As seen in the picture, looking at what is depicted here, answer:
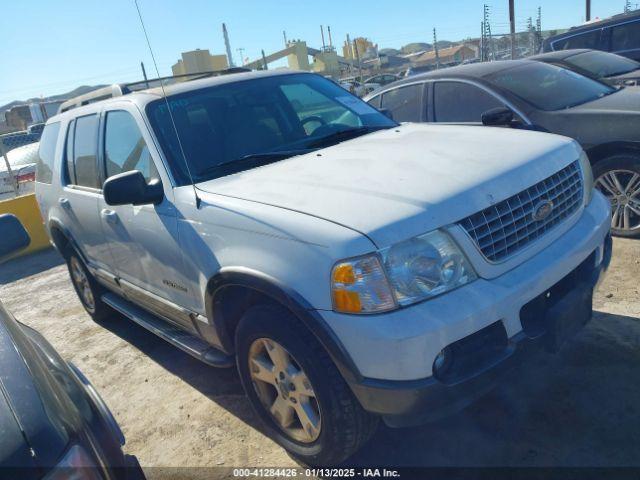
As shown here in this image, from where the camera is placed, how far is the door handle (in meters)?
3.53

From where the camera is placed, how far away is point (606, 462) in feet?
7.75

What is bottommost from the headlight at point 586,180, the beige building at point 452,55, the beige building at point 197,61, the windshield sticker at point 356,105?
the beige building at point 452,55

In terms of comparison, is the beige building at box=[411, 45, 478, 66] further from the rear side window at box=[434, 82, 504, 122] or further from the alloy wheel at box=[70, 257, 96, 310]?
the alloy wheel at box=[70, 257, 96, 310]

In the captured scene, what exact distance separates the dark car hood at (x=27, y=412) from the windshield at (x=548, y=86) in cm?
482

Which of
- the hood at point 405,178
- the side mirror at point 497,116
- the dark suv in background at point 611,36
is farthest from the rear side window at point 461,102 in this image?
the dark suv in background at point 611,36

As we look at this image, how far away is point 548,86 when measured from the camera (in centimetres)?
529

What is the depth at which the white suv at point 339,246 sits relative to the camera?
6.66 feet

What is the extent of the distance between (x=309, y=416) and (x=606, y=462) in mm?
1357

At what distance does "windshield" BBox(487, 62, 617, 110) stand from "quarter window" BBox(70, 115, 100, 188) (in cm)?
378

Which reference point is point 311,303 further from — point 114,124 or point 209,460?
point 114,124

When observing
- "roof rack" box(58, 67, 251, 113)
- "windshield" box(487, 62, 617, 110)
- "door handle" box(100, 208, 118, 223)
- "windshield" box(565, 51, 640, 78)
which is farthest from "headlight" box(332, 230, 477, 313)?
"windshield" box(565, 51, 640, 78)

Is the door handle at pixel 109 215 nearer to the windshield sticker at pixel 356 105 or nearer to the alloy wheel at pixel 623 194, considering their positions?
the windshield sticker at pixel 356 105

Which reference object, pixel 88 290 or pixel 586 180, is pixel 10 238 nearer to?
pixel 88 290

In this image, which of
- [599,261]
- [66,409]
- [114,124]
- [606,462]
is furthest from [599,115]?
[66,409]
